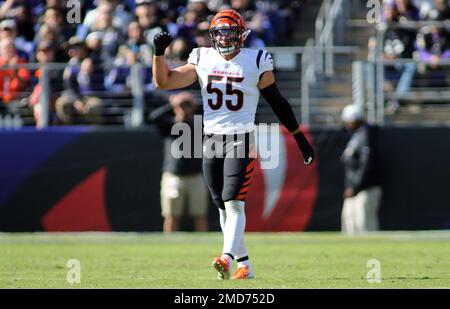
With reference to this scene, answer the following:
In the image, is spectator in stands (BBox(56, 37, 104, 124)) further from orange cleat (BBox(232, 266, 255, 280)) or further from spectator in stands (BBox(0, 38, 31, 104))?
orange cleat (BBox(232, 266, 255, 280))

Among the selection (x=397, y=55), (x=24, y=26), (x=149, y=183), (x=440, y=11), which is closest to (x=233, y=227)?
(x=149, y=183)

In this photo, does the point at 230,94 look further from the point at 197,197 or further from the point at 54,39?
the point at 54,39

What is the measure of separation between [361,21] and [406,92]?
269 centimetres

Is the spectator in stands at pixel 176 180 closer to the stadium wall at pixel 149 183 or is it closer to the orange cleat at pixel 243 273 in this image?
the stadium wall at pixel 149 183

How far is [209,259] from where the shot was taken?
40.4 feet

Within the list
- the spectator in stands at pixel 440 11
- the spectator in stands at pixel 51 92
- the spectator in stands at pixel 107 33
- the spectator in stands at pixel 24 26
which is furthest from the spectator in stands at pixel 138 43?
the spectator in stands at pixel 440 11

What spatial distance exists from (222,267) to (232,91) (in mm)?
1612

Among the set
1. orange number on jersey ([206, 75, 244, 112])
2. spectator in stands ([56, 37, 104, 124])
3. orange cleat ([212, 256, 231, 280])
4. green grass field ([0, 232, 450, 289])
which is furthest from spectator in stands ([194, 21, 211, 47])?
orange cleat ([212, 256, 231, 280])

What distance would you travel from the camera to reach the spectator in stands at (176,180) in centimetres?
1708

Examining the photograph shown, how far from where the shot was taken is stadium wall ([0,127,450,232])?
17.8 meters

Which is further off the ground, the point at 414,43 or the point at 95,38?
the point at 95,38

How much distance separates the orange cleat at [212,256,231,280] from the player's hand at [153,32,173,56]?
1.91 meters
